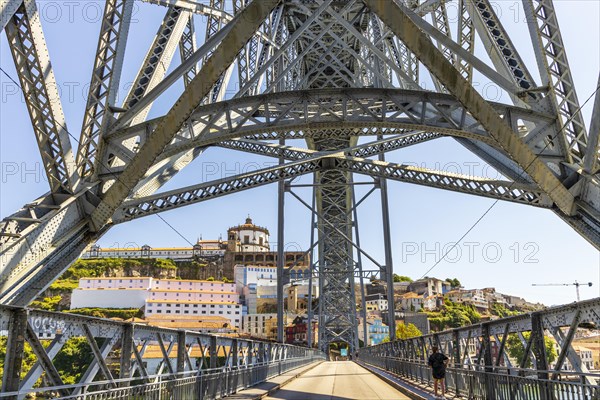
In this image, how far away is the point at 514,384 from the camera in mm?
7496

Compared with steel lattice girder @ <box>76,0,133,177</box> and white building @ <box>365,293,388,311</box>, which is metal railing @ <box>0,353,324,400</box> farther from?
white building @ <box>365,293,388,311</box>

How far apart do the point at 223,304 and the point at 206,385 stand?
121327mm

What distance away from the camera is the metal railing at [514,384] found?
5.76 meters

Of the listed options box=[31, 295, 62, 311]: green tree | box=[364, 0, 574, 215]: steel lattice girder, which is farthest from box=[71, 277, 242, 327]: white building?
box=[364, 0, 574, 215]: steel lattice girder

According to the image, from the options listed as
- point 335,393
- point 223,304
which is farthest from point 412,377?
point 223,304

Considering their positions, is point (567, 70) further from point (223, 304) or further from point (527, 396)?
point (223, 304)

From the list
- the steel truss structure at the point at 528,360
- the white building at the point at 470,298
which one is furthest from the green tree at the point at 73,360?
the white building at the point at 470,298

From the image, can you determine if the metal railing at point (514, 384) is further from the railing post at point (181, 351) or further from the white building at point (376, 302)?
the white building at point (376, 302)

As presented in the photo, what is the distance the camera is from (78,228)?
10.7m

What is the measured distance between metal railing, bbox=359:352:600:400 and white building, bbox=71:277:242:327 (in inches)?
4546

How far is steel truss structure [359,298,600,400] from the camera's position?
589 centimetres

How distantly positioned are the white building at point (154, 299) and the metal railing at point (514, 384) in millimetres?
115469

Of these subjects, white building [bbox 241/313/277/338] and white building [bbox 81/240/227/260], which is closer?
white building [bbox 241/313/277/338]

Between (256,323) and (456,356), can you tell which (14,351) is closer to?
(456,356)
